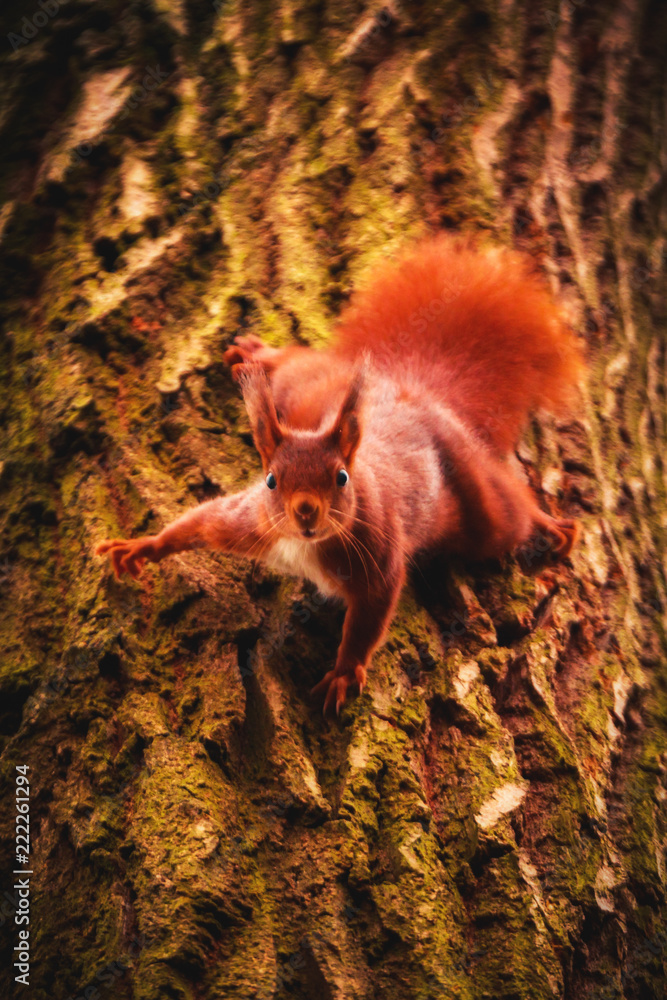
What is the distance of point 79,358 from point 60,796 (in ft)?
2.65

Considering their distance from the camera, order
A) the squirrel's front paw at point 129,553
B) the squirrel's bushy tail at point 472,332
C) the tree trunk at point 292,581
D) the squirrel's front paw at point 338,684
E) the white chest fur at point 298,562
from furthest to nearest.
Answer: the squirrel's bushy tail at point 472,332
the white chest fur at point 298,562
the squirrel's front paw at point 129,553
the squirrel's front paw at point 338,684
the tree trunk at point 292,581

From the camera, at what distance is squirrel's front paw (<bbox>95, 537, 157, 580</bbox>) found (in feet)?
4.12

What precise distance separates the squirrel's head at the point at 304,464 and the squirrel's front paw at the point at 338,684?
0.25 metres

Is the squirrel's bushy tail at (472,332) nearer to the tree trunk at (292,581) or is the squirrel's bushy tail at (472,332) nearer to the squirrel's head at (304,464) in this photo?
the tree trunk at (292,581)

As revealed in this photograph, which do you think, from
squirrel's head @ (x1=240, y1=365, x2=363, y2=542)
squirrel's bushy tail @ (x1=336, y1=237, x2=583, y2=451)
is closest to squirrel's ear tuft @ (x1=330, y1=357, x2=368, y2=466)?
squirrel's head @ (x1=240, y1=365, x2=363, y2=542)

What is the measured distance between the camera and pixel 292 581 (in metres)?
1.34

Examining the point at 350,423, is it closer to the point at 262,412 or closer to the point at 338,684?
the point at 262,412

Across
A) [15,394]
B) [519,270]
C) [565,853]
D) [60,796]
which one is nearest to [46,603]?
[60,796]

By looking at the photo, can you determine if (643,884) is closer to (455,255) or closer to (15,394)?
(455,255)

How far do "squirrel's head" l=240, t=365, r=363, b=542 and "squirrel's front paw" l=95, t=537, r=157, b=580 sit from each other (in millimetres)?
221

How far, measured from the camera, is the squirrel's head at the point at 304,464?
1316 millimetres

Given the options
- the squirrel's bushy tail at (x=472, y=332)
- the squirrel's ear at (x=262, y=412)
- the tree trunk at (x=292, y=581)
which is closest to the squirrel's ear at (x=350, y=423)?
the squirrel's ear at (x=262, y=412)

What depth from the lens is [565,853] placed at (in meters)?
1.12

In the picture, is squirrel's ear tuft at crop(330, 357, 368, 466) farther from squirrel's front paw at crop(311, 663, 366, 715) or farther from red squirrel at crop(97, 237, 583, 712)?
squirrel's front paw at crop(311, 663, 366, 715)
